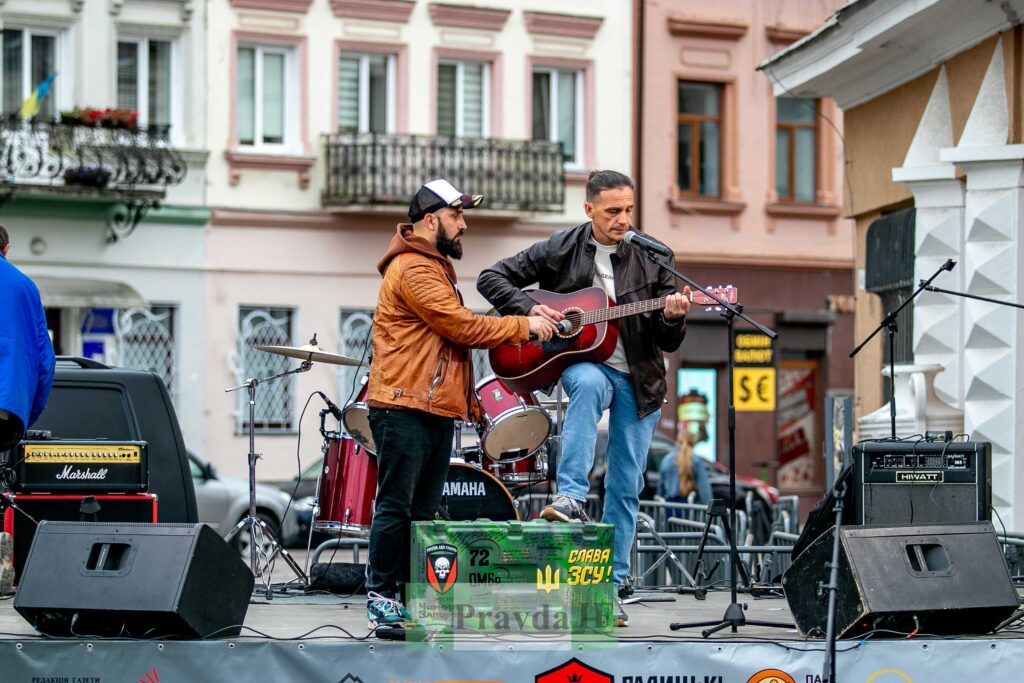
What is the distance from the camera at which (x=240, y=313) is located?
1046 inches

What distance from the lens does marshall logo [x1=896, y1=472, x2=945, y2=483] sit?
333 inches

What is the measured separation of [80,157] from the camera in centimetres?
2484

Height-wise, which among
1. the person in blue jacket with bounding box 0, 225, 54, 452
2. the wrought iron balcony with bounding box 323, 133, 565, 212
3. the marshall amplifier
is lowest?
the marshall amplifier

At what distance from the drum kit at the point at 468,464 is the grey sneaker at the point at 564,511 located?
2.00 m

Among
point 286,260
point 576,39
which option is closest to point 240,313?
point 286,260

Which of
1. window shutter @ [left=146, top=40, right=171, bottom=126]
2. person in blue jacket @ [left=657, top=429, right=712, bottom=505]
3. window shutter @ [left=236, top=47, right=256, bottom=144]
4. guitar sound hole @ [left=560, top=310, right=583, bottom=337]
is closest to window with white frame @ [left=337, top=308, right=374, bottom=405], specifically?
window shutter @ [left=236, top=47, right=256, bottom=144]

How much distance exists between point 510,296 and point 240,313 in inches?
725

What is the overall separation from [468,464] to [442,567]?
120 inches

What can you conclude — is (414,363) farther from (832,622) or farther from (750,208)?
(750,208)

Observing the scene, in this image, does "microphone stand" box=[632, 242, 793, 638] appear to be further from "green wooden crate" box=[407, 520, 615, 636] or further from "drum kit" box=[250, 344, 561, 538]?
"drum kit" box=[250, 344, 561, 538]

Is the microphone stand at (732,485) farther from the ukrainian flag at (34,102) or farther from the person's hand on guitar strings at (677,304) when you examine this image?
the ukrainian flag at (34,102)

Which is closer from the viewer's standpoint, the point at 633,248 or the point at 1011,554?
the point at 633,248

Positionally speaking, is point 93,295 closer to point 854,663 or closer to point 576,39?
point 576,39

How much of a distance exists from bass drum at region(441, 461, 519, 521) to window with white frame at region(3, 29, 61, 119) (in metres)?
16.4
